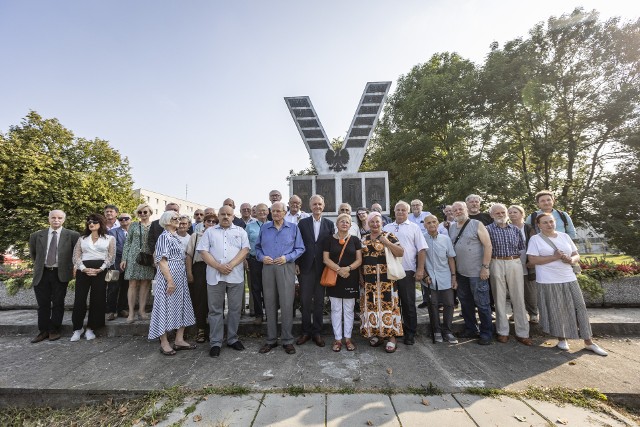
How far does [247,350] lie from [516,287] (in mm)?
3955

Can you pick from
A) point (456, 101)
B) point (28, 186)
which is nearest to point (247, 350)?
point (456, 101)

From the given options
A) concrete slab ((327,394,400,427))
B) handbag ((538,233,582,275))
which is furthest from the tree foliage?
concrete slab ((327,394,400,427))

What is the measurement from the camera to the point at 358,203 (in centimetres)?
886

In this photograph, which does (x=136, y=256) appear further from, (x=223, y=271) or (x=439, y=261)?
(x=439, y=261)

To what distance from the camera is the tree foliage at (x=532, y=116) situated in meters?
13.6

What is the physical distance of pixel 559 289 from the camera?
4.12m

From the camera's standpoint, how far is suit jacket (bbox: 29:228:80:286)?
Answer: 4766 millimetres

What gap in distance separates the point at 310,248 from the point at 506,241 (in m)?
2.87

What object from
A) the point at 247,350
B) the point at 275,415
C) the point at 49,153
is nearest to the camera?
the point at 275,415

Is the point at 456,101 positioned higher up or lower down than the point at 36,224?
higher up

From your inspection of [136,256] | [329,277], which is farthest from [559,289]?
[136,256]

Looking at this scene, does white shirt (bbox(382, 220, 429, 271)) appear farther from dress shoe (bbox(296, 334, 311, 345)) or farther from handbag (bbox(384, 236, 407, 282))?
dress shoe (bbox(296, 334, 311, 345))

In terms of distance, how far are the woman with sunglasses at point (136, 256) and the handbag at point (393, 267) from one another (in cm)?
382

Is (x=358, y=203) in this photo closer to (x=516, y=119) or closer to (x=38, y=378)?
(x=38, y=378)
